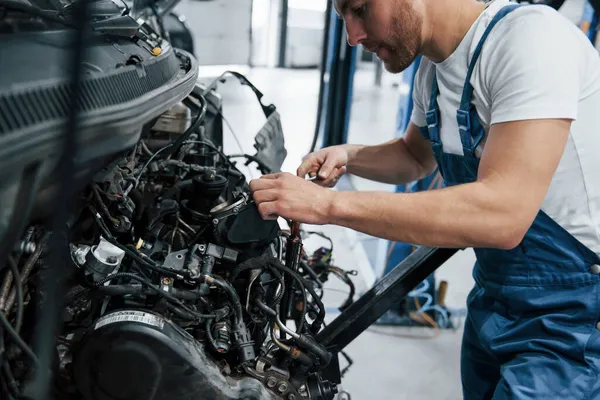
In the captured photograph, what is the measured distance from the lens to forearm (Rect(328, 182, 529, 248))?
1031 millimetres

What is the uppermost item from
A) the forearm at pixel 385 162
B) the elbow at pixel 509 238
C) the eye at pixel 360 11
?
the eye at pixel 360 11

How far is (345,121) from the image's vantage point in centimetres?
489

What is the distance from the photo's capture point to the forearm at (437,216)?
1.03 meters

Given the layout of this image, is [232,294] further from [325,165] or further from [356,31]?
[356,31]

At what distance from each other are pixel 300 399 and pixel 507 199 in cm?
66

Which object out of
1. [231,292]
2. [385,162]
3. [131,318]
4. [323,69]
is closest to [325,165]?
[385,162]

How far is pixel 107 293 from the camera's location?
1155mm

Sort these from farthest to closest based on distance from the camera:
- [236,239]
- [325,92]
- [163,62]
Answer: [325,92], [163,62], [236,239]

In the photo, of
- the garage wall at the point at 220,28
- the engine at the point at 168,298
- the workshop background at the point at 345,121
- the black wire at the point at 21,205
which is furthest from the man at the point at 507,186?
the garage wall at the point at 220,28

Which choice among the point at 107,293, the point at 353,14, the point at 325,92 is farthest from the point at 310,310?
the point at 325,92

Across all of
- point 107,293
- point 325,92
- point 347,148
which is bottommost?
point 325,92

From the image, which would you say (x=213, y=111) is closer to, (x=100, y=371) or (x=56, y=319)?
(x=100, y=371)

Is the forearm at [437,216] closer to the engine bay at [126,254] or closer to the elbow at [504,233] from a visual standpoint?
the elbow at [504,233]

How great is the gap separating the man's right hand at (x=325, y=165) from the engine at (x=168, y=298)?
8.0 inches
